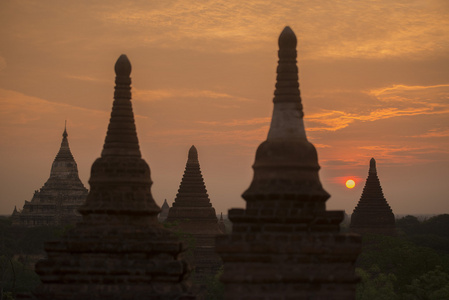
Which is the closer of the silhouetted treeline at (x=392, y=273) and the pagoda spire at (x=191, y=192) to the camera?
the silhouetted treeline at (x=392, y=273)

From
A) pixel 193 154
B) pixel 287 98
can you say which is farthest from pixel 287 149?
pixel 193 154

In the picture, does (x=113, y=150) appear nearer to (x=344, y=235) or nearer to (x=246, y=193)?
(x=246, y=193)

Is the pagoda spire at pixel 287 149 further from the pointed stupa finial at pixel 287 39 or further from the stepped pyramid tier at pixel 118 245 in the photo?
the stepped pyramid tier at pixel 118 245

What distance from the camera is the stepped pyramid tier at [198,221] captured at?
58.5m

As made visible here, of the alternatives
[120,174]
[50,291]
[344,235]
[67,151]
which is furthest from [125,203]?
[67,151]

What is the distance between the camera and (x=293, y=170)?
76.2 ft

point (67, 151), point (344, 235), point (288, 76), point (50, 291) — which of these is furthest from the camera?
point (67, 151)

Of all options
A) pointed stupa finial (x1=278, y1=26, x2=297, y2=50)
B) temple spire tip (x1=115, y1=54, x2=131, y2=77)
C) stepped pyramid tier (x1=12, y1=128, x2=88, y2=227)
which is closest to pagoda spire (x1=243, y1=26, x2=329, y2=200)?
pointed stupa finial (x1=278, y1=26, x2=297, y2=50)

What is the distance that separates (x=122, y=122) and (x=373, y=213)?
156 ft

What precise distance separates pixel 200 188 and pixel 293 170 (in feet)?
122

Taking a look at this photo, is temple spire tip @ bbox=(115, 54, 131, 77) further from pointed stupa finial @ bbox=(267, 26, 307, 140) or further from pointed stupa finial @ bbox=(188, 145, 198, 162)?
pointed stupa finial @ bbox=(188, 145, 198, 162)

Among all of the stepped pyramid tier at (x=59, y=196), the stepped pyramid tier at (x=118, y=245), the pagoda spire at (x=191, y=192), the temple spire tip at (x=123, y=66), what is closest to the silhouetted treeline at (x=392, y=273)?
the pagoda spire at (x=191, y=192)

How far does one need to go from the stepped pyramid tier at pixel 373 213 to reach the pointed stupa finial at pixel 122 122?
152 feet

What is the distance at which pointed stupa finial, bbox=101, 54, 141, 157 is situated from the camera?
92.9ft
